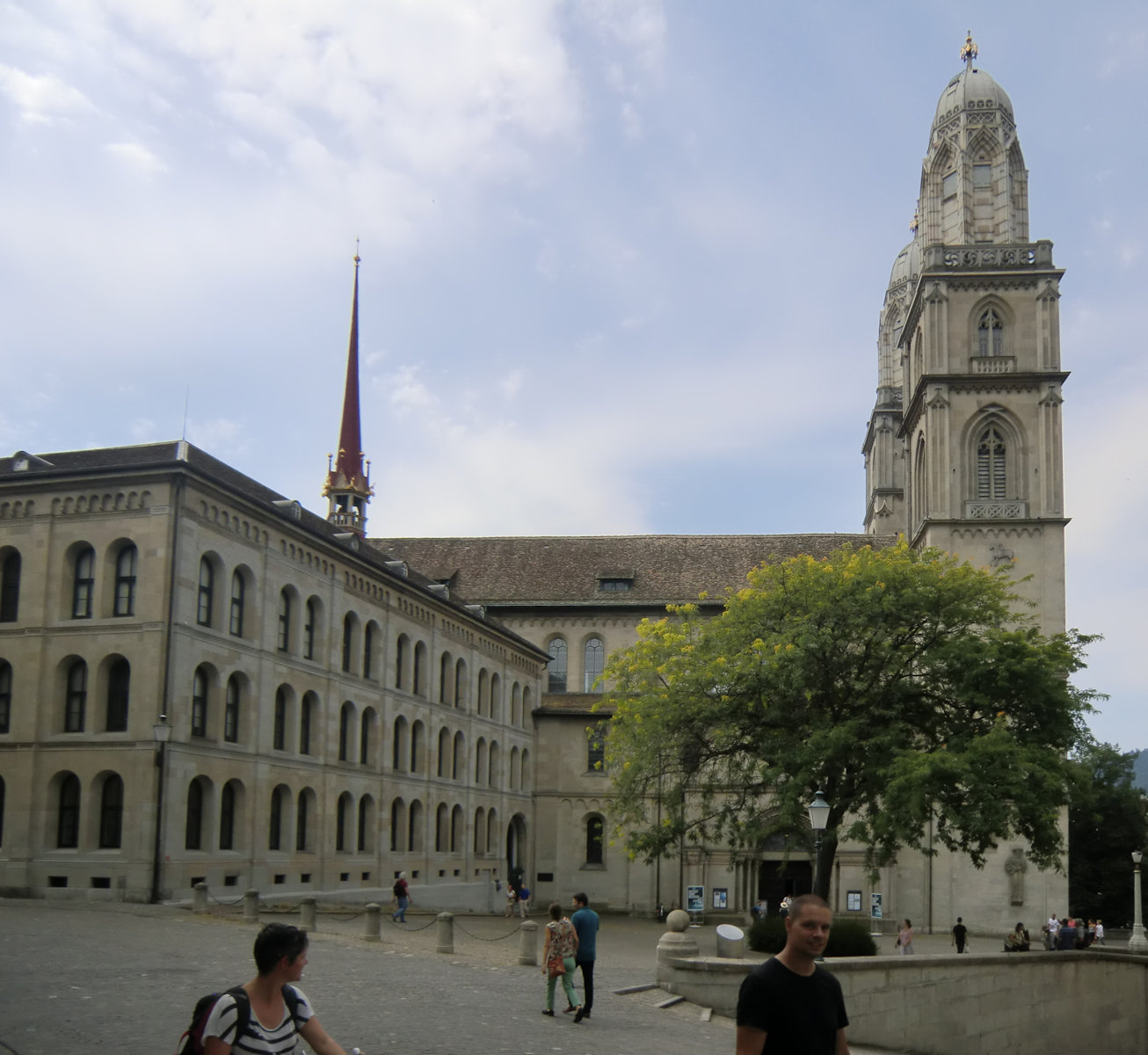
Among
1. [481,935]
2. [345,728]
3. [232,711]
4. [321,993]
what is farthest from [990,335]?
[321,993]

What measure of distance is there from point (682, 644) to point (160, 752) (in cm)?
1507

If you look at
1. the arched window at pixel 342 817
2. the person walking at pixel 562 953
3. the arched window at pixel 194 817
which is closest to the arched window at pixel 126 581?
the arched window at pixel 194 817

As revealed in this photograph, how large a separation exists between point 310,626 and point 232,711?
5585 millimetres

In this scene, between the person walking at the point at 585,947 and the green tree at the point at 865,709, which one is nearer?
the person walking at the point at 585,947

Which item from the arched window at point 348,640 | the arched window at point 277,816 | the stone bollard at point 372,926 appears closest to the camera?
the stone bollard at point 372,926

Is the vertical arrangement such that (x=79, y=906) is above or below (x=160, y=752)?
below

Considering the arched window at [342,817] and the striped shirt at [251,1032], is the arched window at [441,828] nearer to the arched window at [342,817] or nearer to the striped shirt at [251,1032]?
the arched window at [342,817]

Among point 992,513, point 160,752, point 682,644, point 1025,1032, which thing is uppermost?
point 992,513

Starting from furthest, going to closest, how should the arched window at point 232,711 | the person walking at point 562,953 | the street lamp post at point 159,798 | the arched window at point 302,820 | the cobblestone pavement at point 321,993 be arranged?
the arched window at point 302,820
the arched window at point 232,711
the street lamp post at point 159,798
the person walking at point 562,953
the cobblestone pavement at point 321,993

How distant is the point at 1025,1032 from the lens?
1284 inches

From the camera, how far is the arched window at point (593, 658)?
6819 centimetres

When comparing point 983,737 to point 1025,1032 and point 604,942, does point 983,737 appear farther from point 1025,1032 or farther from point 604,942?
point 604,942

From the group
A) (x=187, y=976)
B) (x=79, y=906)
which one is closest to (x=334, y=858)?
(x=79, y=906)

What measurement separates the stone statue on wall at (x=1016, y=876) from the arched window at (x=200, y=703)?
34.5 metres
